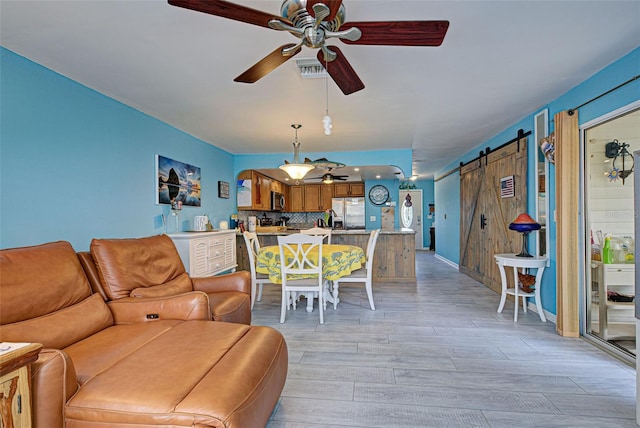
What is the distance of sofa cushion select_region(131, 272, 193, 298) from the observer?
2133 millimetres

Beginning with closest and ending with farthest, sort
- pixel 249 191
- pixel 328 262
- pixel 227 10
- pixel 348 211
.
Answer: pixel 227 10 < pixel 328 262 < pixel 249 191 < pixel 348 211

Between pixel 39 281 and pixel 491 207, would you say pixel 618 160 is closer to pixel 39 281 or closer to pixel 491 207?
pixel 491 207

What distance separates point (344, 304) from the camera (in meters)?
3.99

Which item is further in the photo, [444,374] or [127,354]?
[444,374]

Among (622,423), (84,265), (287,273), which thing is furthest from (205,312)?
(622,423)

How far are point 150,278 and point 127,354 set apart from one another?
90cm

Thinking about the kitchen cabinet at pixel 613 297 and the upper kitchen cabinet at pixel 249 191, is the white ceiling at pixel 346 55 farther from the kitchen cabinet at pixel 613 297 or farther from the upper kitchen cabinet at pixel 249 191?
the upper kitchen cabinet at pixel 249 191

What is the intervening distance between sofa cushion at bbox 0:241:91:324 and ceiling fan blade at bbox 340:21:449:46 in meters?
1.99

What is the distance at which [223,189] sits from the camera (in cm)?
529

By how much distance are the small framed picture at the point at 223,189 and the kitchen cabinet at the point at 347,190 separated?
3.87 m

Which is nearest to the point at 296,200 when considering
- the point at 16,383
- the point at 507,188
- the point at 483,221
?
the point at 483,221

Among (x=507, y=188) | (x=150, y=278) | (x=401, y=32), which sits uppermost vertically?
(x=401, y=32)

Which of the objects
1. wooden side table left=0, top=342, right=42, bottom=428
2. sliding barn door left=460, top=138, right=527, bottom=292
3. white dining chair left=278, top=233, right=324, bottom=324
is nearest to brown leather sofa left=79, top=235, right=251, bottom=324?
white dining chair left=278, top=233, right=324, bottom=324

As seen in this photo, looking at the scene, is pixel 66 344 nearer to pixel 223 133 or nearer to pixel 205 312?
pixel 205 312
